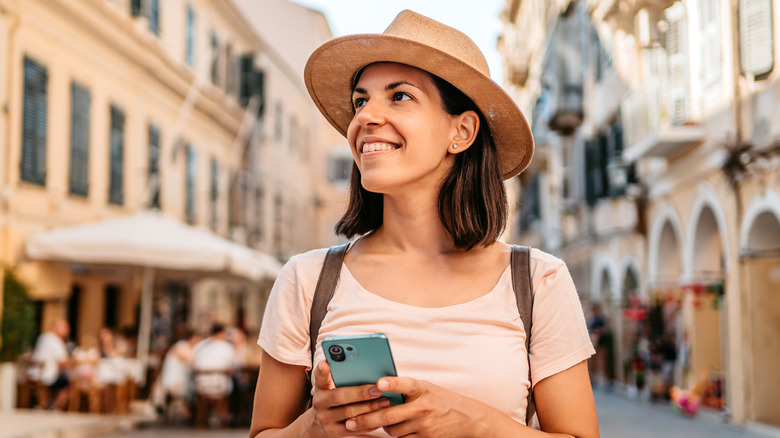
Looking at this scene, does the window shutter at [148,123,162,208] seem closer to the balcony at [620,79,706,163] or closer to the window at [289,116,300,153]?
the balcony at [620,79,706,163]

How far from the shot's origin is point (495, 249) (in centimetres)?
248

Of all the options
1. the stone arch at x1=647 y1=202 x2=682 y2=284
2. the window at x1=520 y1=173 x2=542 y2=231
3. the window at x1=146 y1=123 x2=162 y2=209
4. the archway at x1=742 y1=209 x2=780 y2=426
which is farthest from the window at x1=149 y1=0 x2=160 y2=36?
the window at x1=520 y1=173 x2=542 y2=231

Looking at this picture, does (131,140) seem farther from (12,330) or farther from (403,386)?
(403,386)

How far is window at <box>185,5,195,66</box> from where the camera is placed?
23.7 meters

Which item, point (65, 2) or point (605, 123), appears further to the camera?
point (605, 123)

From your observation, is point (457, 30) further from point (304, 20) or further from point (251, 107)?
point (304, 20)

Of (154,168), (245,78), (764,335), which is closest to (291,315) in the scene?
(764,335)

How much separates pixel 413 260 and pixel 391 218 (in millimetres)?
137

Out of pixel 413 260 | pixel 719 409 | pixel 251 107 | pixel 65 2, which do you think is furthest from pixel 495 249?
pixel 251 107

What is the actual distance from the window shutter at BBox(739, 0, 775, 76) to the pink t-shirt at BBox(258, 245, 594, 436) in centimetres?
1071

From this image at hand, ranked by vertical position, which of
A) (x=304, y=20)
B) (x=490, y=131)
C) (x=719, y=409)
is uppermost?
(x=304, y=20)

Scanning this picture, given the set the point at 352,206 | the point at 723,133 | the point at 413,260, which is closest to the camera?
the point at 413,260

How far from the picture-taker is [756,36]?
1227 centimetres

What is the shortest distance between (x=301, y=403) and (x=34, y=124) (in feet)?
43.7
